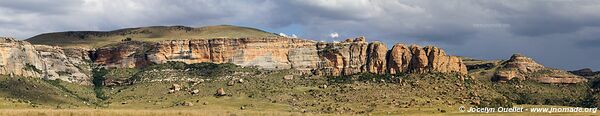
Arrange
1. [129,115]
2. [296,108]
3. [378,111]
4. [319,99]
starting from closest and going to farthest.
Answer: [129,115] → [378,111] → [296,108] → [319,99]

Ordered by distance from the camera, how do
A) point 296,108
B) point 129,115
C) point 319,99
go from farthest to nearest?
point 319,99 → point 296,108 → point 129,115

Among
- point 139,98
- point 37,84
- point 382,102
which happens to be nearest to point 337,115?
point 382,102

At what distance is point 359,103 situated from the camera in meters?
183

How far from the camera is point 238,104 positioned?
185 m

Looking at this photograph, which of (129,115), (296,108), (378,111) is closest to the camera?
(129,115)

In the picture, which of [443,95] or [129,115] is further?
[443,95]

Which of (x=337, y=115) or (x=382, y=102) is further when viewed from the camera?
(x=382, y=102)

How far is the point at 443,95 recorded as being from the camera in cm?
18800

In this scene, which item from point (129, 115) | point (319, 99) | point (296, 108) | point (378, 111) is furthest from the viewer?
point (319, 99)

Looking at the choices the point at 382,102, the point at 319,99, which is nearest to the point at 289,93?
the point at 319,99

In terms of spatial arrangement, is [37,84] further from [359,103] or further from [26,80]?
[359,103]

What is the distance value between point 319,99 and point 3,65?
7696 centimetres

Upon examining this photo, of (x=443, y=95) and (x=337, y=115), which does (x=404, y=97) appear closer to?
(x=443, y=95)

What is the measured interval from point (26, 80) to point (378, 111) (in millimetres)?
86915
